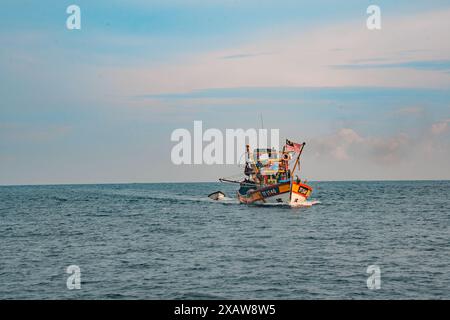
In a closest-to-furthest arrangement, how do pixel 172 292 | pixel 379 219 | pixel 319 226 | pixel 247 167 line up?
1. pixel 172 292
2. pixel 319 226
3. pixel 379 219
4. pixel 247 167

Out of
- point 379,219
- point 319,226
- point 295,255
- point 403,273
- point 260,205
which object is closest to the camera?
point 403,273

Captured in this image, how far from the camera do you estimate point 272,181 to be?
9788cm

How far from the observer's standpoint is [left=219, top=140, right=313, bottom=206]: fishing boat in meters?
91.9

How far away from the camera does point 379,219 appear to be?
3059 inches

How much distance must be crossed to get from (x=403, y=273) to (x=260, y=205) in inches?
2383

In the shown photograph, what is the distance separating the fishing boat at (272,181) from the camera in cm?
9188

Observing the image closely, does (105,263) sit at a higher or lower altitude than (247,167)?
lower

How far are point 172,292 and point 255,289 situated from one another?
16.0ft

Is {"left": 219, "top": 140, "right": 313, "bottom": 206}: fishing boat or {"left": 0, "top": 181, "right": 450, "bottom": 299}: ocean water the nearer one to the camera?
{"left": 0, "top": 181, "right": 450, "bottom": 299}: ocean water

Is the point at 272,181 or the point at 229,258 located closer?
the point at 229,258

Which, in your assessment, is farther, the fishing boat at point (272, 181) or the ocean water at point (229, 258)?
the fishing boat at point (272, 181)
